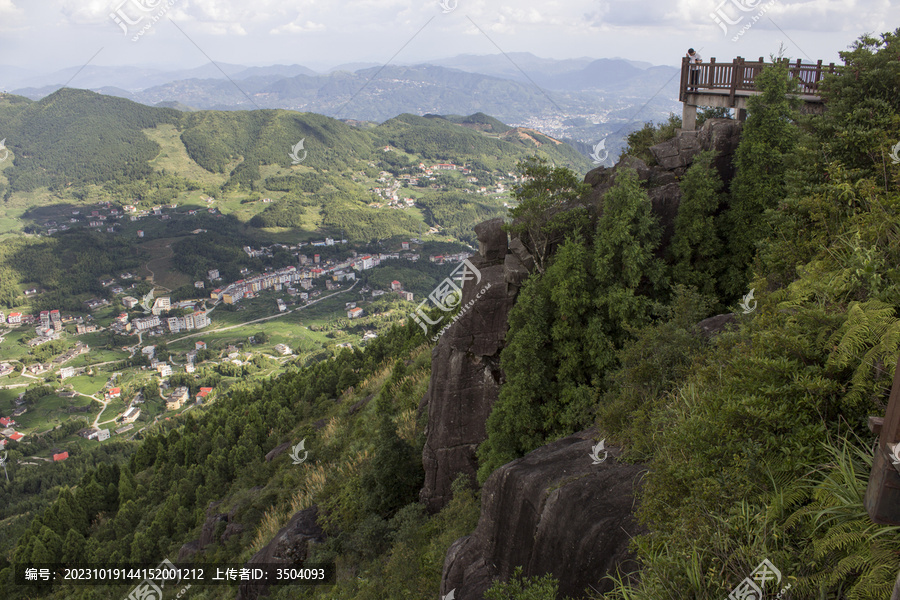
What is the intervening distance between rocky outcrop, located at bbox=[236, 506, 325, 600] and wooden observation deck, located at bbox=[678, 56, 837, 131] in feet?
53.3

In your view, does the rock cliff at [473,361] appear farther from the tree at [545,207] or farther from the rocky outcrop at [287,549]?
the rocky outcrop at [287,549]

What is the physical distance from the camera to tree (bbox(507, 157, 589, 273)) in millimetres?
13453

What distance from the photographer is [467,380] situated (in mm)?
13594

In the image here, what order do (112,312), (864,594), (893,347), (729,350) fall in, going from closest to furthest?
1. (864,594)
2. (893,347)
3. (729,350)
4. (112,312)

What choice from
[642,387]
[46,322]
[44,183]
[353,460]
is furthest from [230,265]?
[642,387]

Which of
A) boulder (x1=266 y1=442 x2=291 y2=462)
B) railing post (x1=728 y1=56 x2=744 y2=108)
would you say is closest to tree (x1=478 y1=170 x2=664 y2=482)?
railing post (x1=728 y1=56 x2=744 y2=108)

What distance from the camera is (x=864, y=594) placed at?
3562 mm

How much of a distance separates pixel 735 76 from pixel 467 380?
11.6 meters

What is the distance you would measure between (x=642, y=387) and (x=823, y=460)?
4.01 meters

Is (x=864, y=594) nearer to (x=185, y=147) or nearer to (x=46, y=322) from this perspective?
(x=46, y=322)

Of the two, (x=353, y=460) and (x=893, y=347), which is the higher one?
(x=893, y=347)

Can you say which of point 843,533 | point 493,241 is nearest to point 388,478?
point 493,241

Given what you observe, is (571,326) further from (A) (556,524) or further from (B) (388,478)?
(B) (388,478)

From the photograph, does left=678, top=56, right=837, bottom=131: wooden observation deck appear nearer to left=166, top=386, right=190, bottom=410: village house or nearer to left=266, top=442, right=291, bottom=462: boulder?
left=266, top=442, right=291, bottom=462: boulder
